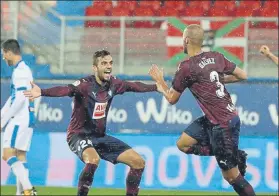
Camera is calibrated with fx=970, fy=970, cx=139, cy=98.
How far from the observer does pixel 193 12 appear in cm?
1838

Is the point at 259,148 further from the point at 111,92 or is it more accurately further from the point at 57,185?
the point at 111,92

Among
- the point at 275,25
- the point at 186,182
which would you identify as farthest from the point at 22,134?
the point at 275,25

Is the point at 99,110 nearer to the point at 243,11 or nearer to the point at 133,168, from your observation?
the point at 133,168

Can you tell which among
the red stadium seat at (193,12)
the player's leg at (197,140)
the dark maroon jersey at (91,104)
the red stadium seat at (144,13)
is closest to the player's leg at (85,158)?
the dark maroon jersey at (91,104)

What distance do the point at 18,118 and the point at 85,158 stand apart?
267 cm

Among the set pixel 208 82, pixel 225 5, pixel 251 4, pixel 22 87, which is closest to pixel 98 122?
pixel 208 82

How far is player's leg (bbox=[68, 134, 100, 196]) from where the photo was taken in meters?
10.4

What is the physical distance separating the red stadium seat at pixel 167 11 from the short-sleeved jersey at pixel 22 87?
5952 mm

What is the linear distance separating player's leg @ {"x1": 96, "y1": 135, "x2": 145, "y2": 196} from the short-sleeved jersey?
6.36 ft

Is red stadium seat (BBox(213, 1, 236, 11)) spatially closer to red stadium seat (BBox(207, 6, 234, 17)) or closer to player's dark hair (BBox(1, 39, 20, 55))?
red stadium seat (BBox(207, 6, 234, 17))

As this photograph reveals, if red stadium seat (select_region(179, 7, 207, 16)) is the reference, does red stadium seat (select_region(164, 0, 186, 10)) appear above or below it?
above

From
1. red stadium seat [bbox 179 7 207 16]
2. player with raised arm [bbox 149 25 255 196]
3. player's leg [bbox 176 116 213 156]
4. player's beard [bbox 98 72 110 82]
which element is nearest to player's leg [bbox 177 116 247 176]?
player's leg [bbox 176 116 213 156]

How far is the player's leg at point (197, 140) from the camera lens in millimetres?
10531

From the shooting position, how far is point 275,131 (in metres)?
16.3
